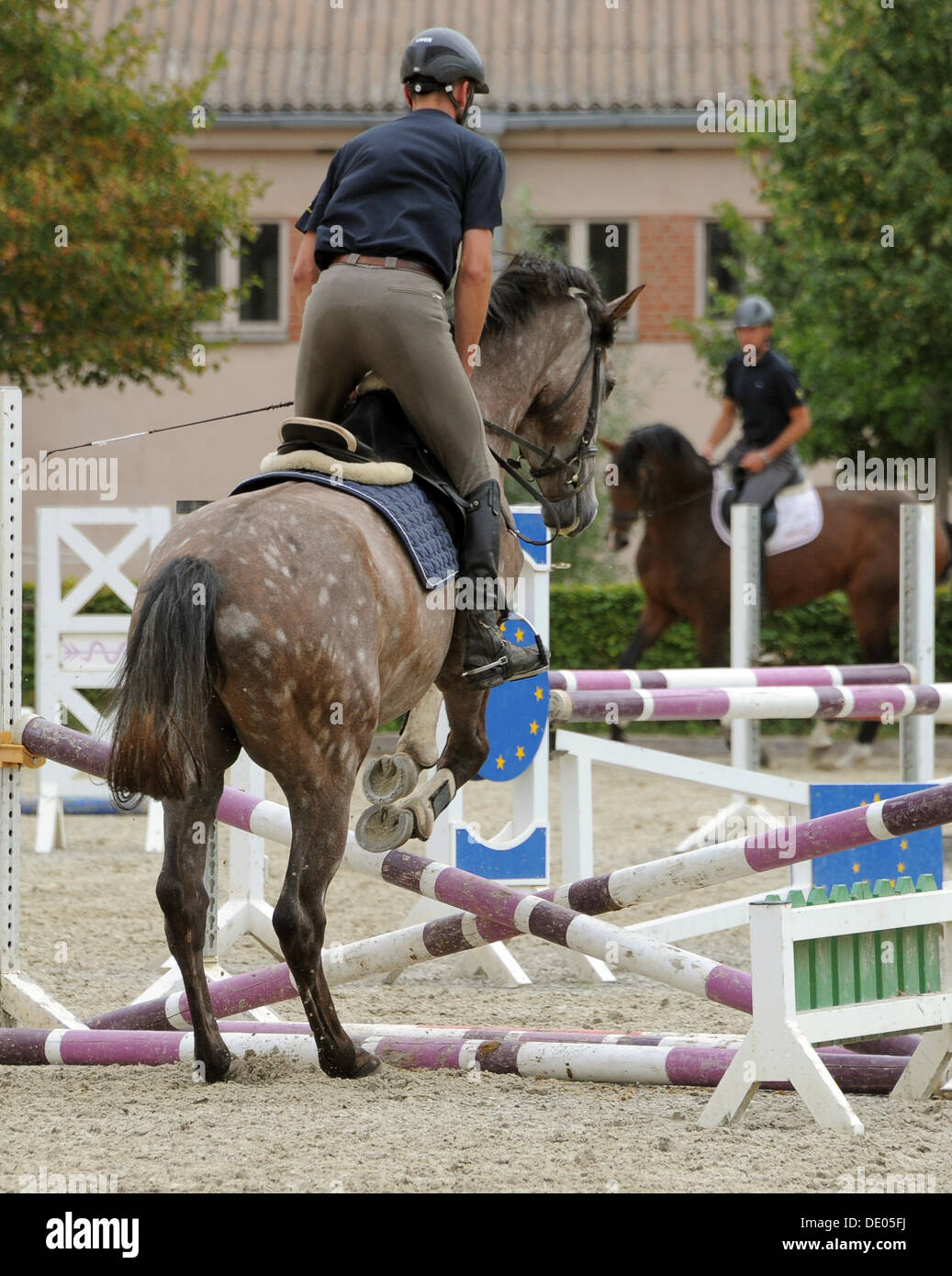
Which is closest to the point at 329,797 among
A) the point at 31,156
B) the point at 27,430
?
the point at 31,156

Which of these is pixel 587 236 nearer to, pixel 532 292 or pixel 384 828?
pixel 532 292

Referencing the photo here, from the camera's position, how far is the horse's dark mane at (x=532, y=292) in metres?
5.04

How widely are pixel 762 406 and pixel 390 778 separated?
7301 millimetres

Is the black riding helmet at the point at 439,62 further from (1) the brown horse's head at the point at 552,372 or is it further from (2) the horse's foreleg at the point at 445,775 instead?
(2) the horse's foreleg at the point at 445,775

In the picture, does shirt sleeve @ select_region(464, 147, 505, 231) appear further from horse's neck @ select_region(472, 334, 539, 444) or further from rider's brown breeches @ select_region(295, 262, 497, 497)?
horse's neck @ select_region(472, 334, 539, 444)

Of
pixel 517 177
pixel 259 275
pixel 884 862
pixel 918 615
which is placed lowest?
pixel 884 862

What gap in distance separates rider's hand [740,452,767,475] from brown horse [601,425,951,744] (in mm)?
345

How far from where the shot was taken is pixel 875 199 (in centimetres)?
1529

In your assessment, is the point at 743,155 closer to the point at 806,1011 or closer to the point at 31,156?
the point at 31,156

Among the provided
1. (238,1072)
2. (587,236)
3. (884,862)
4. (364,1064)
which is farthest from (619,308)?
(587,236)

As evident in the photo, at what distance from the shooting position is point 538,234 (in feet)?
63.0

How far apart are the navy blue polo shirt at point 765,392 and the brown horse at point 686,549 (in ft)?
1.48

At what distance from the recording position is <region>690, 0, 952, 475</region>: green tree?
14.8m

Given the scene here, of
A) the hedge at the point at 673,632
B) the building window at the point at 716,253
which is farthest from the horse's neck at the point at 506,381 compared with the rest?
the building window at the point at 716,253
